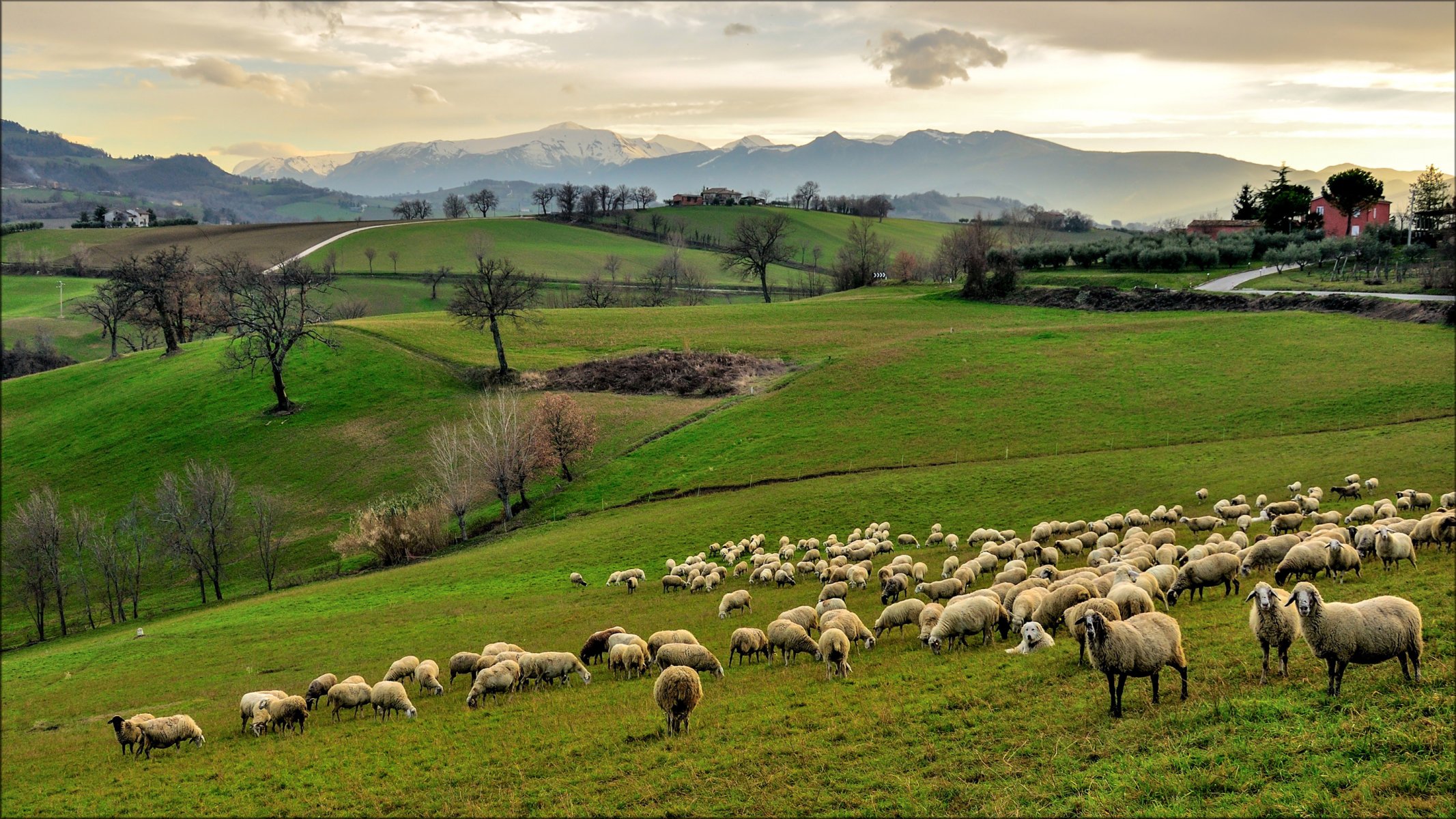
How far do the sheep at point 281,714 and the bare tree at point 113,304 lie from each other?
82.2 m

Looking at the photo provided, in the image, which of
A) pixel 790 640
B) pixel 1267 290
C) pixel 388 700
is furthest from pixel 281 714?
pixel 1267 290

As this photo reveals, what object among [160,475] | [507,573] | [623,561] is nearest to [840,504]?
[623,561]

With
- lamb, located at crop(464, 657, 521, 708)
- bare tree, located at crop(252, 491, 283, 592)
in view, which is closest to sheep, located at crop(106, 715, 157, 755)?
lamb, located at crop(464, 657, 521, 708)

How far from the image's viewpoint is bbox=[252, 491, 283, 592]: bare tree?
1969 inches

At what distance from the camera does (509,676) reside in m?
19.9

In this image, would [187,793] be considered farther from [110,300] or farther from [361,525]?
[110,300]

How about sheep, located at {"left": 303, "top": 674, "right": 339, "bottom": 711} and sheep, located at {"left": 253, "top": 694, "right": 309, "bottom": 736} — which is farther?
sheep, located at {"left": 303, "top": 674, "right": 339, "bottom": 711}

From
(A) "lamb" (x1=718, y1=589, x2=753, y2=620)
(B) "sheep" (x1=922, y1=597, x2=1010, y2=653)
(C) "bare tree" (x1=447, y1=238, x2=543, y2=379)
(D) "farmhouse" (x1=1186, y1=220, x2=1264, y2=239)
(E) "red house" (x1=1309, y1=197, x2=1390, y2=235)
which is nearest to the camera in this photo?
(B) "sheep" (x1=922, y1=597, x2=1010, y2=653)

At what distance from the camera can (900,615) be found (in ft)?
69.8

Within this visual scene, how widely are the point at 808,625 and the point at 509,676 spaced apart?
7932 mm

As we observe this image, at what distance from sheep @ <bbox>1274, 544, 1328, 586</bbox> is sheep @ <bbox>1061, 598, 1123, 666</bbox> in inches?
234

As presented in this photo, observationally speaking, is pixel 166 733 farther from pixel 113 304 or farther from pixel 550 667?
pixel 113 304

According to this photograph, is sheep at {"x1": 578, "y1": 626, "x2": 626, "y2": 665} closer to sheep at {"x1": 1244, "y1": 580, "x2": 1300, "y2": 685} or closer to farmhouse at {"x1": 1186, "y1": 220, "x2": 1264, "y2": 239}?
sheep at {"x1": 1244, "y1": 580, "x2": 1300, "y2": 685}

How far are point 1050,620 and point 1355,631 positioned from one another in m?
6.93
